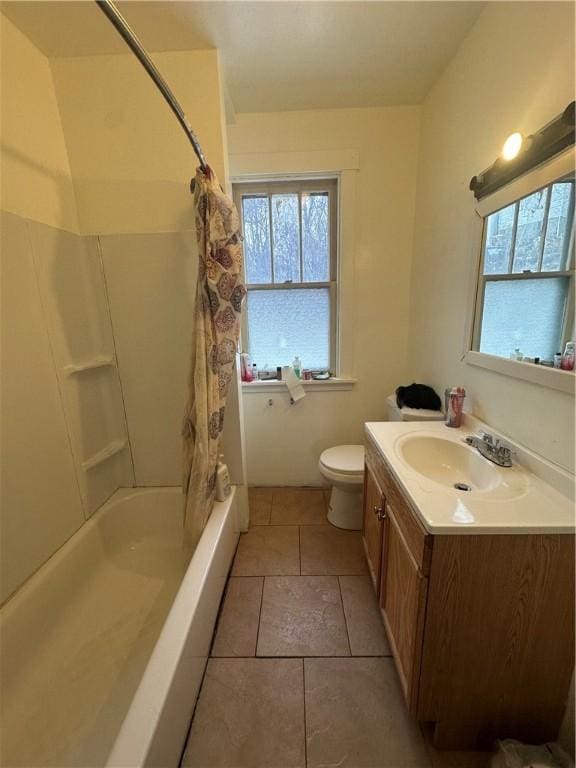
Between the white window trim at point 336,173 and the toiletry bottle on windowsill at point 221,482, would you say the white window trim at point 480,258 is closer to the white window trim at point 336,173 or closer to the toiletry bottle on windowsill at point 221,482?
the white window trim at point 336,173

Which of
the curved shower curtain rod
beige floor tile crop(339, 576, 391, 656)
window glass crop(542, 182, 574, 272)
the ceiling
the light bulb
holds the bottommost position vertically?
beige floor tile crop(339, 576, 391, 656)

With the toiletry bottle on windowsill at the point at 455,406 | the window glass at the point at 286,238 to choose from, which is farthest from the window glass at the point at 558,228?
the window glass at the point at 286,238

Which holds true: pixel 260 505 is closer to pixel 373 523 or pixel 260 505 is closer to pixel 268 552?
pixel 268 552

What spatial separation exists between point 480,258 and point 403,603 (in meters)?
1.41

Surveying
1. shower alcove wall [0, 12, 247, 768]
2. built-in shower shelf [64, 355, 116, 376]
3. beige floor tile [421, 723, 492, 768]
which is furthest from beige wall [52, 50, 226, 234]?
beige floor tile [421, 723, 492, 768]

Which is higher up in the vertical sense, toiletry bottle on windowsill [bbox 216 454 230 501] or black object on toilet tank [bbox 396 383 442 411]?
black object on toilet tank [bbox 396 383 442 411]

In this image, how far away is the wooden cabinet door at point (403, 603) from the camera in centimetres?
91

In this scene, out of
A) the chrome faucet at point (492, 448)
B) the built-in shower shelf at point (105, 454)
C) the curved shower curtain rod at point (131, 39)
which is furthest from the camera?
the built-in shower shelf at point (105, 454)

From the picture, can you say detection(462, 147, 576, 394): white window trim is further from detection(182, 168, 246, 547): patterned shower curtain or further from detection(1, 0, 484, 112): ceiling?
detection(182, 168, 246, 547): patterned shower curtain

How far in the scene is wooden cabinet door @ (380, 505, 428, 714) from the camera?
91cm

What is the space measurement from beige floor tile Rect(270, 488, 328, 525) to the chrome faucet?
1.18 meters

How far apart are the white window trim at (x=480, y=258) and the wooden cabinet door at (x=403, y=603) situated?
2.26 feet

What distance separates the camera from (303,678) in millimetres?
1211

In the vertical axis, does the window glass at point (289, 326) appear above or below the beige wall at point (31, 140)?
below
